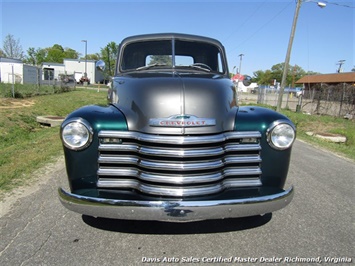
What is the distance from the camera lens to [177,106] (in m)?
2.73

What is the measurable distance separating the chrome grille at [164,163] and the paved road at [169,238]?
1.91 ft

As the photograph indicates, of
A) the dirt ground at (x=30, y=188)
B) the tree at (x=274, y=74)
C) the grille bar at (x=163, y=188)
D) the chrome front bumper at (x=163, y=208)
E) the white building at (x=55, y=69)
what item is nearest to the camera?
the chrome front bumper at (x=163, y=208)

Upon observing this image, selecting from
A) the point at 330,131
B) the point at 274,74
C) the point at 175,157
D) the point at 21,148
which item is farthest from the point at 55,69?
the point at 274,74

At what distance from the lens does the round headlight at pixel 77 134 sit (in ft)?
8.48

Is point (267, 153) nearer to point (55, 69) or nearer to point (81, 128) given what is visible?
point (81, 128)

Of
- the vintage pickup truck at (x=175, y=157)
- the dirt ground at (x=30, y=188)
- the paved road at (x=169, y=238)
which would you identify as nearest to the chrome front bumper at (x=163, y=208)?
the vintage pickup truck at (x=175, y=157)

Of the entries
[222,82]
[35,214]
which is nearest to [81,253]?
[35,214]

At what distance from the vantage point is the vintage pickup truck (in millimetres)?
2398

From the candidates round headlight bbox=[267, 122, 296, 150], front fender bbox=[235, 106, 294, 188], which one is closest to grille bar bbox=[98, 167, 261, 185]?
front fender bbox=[235, 106, 294, 188]

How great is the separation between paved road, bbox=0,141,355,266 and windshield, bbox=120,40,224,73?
218cm

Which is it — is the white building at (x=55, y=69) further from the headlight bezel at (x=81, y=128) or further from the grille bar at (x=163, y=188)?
the grille bar at (x=163, y=188)

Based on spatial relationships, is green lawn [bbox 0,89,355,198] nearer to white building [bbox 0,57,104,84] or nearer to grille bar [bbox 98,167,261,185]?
grille bar [bbox 98,167,261,185]

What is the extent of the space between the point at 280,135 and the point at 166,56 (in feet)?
6.86

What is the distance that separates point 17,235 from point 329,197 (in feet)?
13.2
